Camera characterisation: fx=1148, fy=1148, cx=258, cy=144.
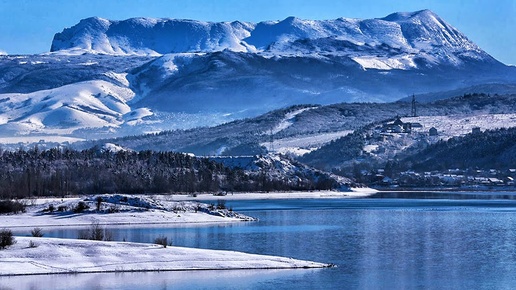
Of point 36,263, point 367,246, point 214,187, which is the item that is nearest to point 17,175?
point 214,187

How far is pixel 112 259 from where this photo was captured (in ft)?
160

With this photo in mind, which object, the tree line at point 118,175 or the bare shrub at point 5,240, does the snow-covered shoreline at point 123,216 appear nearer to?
the bare shrub at point 5,240

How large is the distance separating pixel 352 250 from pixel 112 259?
1429 cm

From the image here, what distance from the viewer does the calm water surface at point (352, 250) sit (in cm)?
4488

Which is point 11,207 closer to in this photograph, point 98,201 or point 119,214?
point 98,201

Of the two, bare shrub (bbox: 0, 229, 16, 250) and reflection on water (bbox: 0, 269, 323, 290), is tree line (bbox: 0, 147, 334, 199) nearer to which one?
bare shrub (bbox: 0, 229, 16, 250)

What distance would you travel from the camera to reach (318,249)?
58062mm

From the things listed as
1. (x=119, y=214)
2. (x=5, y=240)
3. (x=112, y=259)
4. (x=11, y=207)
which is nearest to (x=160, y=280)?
(x=112, y=259)

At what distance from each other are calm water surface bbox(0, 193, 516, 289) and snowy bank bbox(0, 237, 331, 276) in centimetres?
98

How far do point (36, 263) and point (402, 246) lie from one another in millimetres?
21052

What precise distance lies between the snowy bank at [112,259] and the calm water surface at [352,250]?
0.98 metres

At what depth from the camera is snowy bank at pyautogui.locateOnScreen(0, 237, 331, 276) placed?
47.0 metres

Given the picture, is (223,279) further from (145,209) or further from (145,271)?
(145,209)

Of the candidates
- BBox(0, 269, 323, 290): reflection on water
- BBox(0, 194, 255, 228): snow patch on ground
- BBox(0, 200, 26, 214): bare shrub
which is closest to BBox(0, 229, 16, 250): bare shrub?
BBox(0, 269, 323, 290): reflection on water
